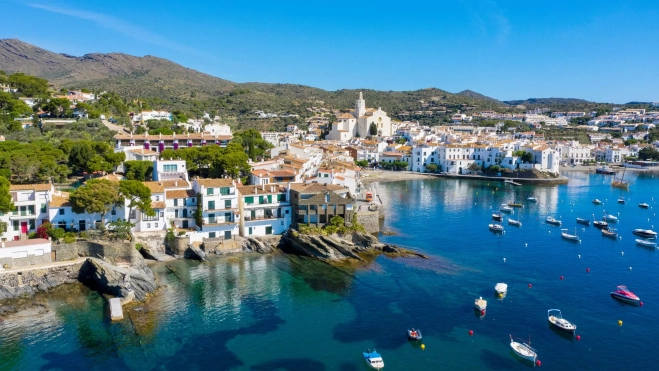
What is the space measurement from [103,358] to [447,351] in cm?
1614

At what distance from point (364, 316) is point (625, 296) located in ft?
53.8

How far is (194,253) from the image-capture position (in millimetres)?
36625

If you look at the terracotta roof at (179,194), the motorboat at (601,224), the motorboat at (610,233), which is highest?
the terracotta roof at (179,194)

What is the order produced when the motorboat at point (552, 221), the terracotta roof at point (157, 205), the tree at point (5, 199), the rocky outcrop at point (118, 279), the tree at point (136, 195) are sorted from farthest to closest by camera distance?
the motorboat at point (552, 221) < the terracotta roof at point (157, 205) < the tree at point (136, 195) < the tree at point (5, 199) < the rocky outcrop at point (118, 279)

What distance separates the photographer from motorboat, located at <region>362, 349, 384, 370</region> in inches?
869

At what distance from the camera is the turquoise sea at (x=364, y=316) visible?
23.0 meters

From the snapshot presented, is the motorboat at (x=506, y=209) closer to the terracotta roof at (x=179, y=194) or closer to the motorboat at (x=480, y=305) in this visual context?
the motorboat at (x=480, y=305)

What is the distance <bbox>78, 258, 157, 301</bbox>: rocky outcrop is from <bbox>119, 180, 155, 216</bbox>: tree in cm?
531

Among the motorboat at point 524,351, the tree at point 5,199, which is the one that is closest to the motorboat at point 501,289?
the motorboat at point 524,351

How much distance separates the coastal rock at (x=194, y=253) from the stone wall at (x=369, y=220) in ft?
48.0

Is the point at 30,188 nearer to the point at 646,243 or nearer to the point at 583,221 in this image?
the point at 646,243

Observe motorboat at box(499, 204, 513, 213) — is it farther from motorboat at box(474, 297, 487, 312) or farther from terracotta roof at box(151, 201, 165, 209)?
terracotta roof at box(151, 201, 165, 209)

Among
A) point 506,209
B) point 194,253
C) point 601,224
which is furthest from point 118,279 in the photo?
point 601,224

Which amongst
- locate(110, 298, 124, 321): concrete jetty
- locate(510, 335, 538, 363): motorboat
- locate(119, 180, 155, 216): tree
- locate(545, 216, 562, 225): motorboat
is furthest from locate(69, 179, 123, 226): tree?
locate(545, 216, 562, 225): motorboat
